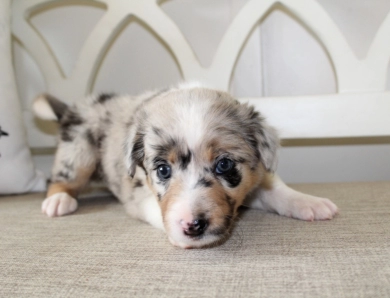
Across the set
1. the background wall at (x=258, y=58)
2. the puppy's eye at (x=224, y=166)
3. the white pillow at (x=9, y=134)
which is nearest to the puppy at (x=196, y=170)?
the puppy's eye at (x=224, y=166)

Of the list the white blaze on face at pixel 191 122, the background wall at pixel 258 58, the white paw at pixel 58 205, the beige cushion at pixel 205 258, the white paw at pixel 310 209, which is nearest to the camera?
the beige cushion at pixel 205 258

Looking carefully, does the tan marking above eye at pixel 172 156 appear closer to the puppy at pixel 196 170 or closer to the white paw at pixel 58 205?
the puppy at pixel 196 170

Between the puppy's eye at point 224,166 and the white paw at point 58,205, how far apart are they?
0.89 metres

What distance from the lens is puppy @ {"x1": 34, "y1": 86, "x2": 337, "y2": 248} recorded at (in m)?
1.62

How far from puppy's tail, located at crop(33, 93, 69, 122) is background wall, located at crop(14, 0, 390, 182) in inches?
24.8

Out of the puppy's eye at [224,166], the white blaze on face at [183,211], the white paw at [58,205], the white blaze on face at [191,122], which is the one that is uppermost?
the white blaze on face at [191,122]

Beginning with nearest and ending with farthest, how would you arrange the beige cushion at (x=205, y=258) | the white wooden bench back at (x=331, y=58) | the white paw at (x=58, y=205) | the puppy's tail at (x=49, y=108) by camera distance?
the beige cushion at (x=205, y=258) → the white paw at (x=58, y=205) → the white wooden bench back at (x=331, y=58) → the puppy's tail at (x=49, y=108)

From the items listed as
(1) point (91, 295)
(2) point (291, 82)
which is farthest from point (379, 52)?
(1) point (91, 295)

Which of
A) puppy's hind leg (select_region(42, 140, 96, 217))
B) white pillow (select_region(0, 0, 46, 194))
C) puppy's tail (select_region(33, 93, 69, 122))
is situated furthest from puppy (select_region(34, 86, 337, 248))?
puppy's tail (select_region(33, 93, 69, 122))

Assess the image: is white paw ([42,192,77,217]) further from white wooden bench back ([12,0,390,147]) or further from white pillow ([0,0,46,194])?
white wooden bench back ([12,0,390,147])

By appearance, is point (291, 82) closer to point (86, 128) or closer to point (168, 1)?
point (168, 1)

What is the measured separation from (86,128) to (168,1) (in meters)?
1.11

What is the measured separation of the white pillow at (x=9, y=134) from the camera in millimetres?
2604

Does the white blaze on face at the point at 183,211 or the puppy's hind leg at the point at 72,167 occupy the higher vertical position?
the white blaze on face at the point at 183,211
